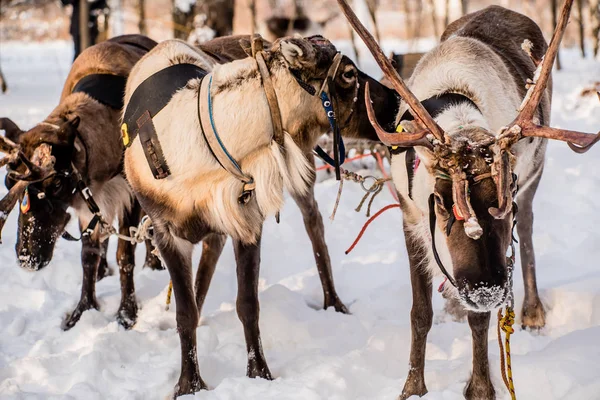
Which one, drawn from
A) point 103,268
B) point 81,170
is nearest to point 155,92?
point 81,170

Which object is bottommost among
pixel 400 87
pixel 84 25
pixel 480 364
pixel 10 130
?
pixel 480 364

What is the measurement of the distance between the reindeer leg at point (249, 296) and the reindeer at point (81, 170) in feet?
3.59

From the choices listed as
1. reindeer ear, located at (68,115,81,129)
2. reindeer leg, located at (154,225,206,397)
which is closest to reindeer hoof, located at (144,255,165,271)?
reindeer ear, located at (68,115,81,129)

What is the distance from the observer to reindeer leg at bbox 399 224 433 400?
3061mm

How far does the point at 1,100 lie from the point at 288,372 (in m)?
9.01

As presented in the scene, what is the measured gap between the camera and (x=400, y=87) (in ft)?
8.70

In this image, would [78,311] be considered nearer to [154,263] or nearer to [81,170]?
[154,263]

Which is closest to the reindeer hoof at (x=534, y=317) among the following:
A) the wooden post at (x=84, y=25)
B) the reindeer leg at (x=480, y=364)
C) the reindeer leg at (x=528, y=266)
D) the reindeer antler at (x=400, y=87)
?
the reindeer leg at (x=528, y=266)

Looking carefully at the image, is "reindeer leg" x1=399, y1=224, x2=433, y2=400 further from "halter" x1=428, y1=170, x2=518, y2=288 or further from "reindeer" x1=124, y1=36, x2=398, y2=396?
"reindeer" x1=124, y1=36, x2=398, y2=396

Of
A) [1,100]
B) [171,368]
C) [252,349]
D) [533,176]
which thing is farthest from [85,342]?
[1,100]

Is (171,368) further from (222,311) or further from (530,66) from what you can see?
(530,66)

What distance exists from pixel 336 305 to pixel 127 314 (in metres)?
1.34

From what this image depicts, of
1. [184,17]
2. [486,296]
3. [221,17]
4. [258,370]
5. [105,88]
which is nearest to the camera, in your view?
→ [486,296]

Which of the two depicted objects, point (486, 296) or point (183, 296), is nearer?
point (486, 296)
